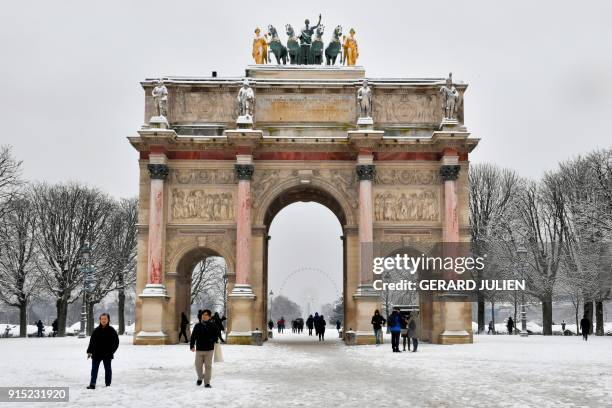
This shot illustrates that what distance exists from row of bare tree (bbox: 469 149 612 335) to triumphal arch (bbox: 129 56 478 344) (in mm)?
10216

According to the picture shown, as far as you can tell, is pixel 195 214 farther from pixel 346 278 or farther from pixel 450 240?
pixel 450 240

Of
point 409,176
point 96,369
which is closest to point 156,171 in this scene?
point 409,176

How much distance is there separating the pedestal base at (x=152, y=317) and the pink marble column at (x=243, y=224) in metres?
3.29

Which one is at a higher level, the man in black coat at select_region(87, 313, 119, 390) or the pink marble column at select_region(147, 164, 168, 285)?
the pink marble column at select_region(147, 164, 168, 285)

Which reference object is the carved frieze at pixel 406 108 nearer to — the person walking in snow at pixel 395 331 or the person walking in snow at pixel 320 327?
the person walking in snow at pixel 395 331

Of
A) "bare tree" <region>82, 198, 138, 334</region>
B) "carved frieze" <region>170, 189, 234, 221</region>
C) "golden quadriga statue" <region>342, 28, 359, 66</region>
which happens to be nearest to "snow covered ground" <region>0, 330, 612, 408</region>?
"carved frieze" <region>170, 189, 234, 221</region>

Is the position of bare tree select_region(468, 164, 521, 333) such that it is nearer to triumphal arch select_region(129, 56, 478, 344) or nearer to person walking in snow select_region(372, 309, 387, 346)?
triumphal arch select_region(129, 56, 478, 344)

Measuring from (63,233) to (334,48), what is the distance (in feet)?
73.3

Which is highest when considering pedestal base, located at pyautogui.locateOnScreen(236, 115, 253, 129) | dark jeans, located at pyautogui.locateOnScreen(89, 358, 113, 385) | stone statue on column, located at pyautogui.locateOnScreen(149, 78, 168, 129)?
stone statue on column, located at pyautogui.locateOnScreen(149, 78, 168, 129)

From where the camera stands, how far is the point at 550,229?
46875 mm

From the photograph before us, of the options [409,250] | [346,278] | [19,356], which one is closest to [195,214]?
[346,278]

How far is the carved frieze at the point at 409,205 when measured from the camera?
33312 mm

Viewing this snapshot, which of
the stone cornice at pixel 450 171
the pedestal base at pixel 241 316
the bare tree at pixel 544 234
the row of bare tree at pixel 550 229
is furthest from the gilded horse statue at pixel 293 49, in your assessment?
the bare tree at pixel 544 234

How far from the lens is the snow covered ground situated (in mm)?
12836
